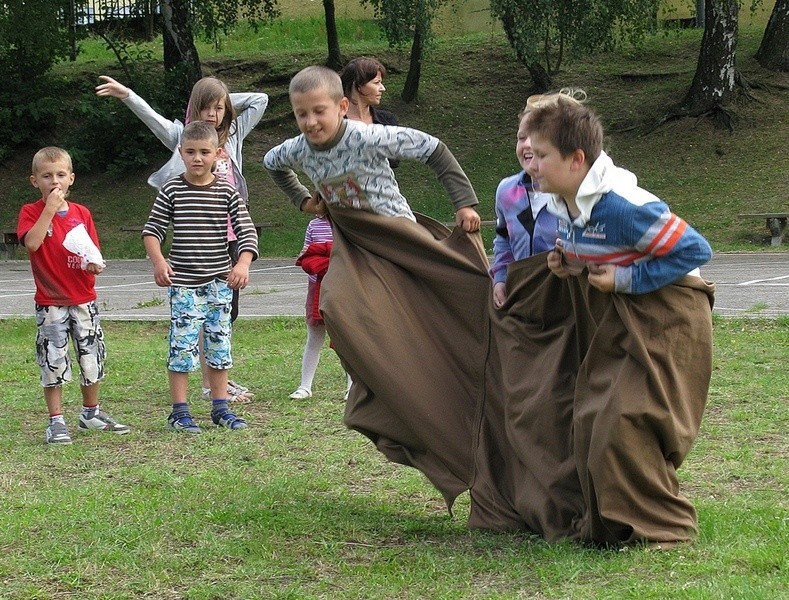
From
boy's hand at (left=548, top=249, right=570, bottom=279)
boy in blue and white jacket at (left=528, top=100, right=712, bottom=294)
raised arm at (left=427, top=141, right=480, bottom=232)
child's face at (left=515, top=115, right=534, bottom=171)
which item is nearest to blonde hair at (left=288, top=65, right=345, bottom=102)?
raised arm at (left=427, top=141, right=480, bottom=232)

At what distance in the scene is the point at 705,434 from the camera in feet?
20.9

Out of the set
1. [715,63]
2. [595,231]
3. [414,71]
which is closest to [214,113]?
[595,231]

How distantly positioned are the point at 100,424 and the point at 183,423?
57 centimetres

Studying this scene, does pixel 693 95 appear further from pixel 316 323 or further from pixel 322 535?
pixel 322 535

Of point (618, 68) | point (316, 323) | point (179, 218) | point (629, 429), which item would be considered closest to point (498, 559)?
point (629, 429)

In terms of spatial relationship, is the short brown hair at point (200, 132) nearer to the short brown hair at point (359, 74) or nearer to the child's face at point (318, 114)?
the short brown hair at point (359, 74)

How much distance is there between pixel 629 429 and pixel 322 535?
4.47 feet

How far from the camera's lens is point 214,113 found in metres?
7.39

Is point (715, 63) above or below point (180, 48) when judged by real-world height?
below

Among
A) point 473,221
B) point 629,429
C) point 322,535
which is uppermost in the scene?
point 473,221

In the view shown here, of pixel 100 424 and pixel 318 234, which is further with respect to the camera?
pixel 318 234

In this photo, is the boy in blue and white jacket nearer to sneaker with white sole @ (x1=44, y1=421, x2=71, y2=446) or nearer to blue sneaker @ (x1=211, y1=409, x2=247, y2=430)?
blue sneaker @ (x1=211, y1=409, x2=247, y2=430)

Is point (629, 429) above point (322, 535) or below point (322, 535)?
above

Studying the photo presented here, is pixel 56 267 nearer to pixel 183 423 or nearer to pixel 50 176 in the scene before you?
pixel 50 176
